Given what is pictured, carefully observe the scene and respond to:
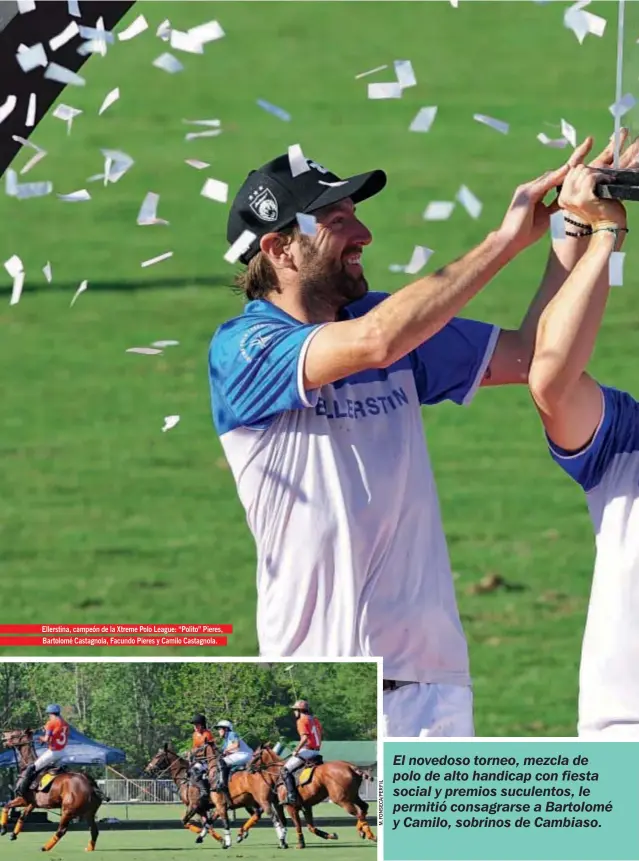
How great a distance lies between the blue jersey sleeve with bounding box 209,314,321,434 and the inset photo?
0.55m

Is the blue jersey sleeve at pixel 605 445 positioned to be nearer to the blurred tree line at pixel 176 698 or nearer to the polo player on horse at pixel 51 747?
the blurred tree line at pixel 176 698

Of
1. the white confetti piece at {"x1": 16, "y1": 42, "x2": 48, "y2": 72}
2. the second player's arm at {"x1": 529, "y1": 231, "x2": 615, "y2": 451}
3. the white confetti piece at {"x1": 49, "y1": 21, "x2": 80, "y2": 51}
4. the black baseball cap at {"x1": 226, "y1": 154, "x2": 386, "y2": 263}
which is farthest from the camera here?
the white confetti piece at {"x1": 49, "y1": 21, "x2": 80, "y2": 51}

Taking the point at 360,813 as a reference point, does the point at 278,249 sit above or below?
above

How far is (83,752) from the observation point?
4395 millimetres

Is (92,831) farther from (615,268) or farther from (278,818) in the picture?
(615,268)

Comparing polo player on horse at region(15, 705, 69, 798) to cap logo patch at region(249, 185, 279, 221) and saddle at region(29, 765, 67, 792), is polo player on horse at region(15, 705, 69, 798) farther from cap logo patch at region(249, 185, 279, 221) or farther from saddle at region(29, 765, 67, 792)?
cap logo patch at region(249, 185, 279, 221)

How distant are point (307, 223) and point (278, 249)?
4.2 inches

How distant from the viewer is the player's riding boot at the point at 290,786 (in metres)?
4.36

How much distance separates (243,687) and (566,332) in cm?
100

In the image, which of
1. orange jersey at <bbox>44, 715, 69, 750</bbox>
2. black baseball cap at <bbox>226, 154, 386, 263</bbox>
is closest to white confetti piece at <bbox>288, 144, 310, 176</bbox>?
black baseball cap at <bbox>226, 154, 386, 263</bbox>

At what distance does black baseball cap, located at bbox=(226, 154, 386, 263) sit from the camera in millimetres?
4613
